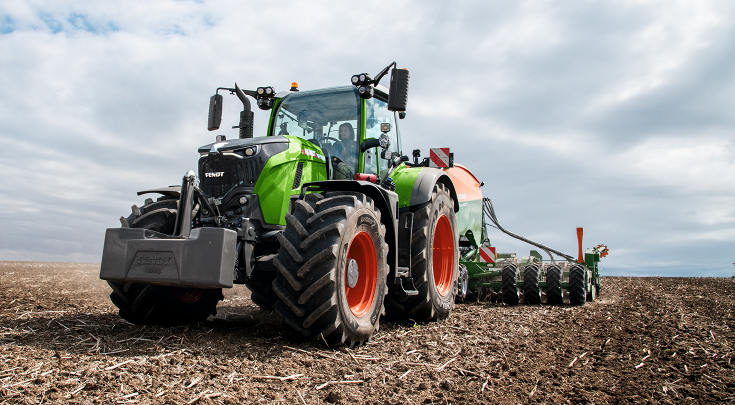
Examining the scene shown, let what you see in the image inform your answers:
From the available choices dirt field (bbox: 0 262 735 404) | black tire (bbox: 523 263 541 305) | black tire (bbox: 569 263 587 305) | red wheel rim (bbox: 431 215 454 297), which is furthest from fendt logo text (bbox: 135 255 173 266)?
black tire (bbox: 569 263 587 305)

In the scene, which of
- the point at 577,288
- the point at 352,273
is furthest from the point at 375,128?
the point at 577,288

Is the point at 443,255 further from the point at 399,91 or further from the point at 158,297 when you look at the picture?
the point at 158,297

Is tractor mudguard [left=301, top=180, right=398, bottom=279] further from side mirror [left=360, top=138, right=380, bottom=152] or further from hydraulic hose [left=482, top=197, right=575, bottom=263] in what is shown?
hydraulic hose [left=482, top=197, right=575, bottom=263]

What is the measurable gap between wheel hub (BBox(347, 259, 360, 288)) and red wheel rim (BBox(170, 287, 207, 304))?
1.93 metres

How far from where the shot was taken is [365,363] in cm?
439

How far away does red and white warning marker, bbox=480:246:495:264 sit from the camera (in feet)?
33.4

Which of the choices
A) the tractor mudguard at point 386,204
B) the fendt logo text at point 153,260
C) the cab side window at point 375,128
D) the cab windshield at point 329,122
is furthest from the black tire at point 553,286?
the fendt logo text at point 153,260

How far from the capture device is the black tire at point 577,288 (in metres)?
9.38

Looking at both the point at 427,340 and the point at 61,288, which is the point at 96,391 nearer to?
the point at 427,340

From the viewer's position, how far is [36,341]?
14.9 ft

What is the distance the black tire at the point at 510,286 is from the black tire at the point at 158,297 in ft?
17.4

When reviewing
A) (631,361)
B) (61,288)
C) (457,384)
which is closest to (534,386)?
(457,384)

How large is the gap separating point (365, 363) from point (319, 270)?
0.87m

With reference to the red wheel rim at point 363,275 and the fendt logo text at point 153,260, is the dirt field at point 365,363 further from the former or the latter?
the fendt logo text at point 153,260
